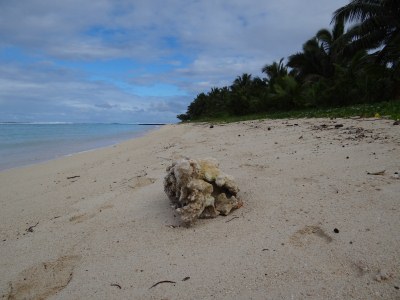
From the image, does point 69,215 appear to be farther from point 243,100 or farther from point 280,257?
point 243,100

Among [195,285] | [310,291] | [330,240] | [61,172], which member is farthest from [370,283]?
[61,172]

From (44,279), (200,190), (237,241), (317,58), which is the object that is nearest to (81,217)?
(44,279)

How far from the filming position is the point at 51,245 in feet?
9.62

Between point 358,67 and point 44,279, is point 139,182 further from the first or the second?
point 358,67

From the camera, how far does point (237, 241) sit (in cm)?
249

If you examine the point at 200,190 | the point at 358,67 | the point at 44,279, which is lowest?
the point at 44,279

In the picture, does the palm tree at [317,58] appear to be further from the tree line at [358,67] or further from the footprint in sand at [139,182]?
the footprint in sand at [139,182]

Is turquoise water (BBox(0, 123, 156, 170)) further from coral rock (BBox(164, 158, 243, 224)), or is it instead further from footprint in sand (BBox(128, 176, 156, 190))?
coral rock (BBox(164, 158, 243, 224))

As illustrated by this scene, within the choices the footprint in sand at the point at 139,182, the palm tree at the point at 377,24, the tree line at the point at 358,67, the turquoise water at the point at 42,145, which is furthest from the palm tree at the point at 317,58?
the footprint in sand at the point at 139,182

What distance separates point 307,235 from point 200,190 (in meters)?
1.05

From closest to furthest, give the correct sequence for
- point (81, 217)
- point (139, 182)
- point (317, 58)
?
1. point (81, 217)
2. point (139, 182)
3. point (317, 58)

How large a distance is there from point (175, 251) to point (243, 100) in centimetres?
2889

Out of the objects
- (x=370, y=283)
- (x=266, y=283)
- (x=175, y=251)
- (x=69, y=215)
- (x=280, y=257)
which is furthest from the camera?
(x=69, y=215)

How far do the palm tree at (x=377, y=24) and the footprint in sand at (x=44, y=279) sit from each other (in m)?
17.6
